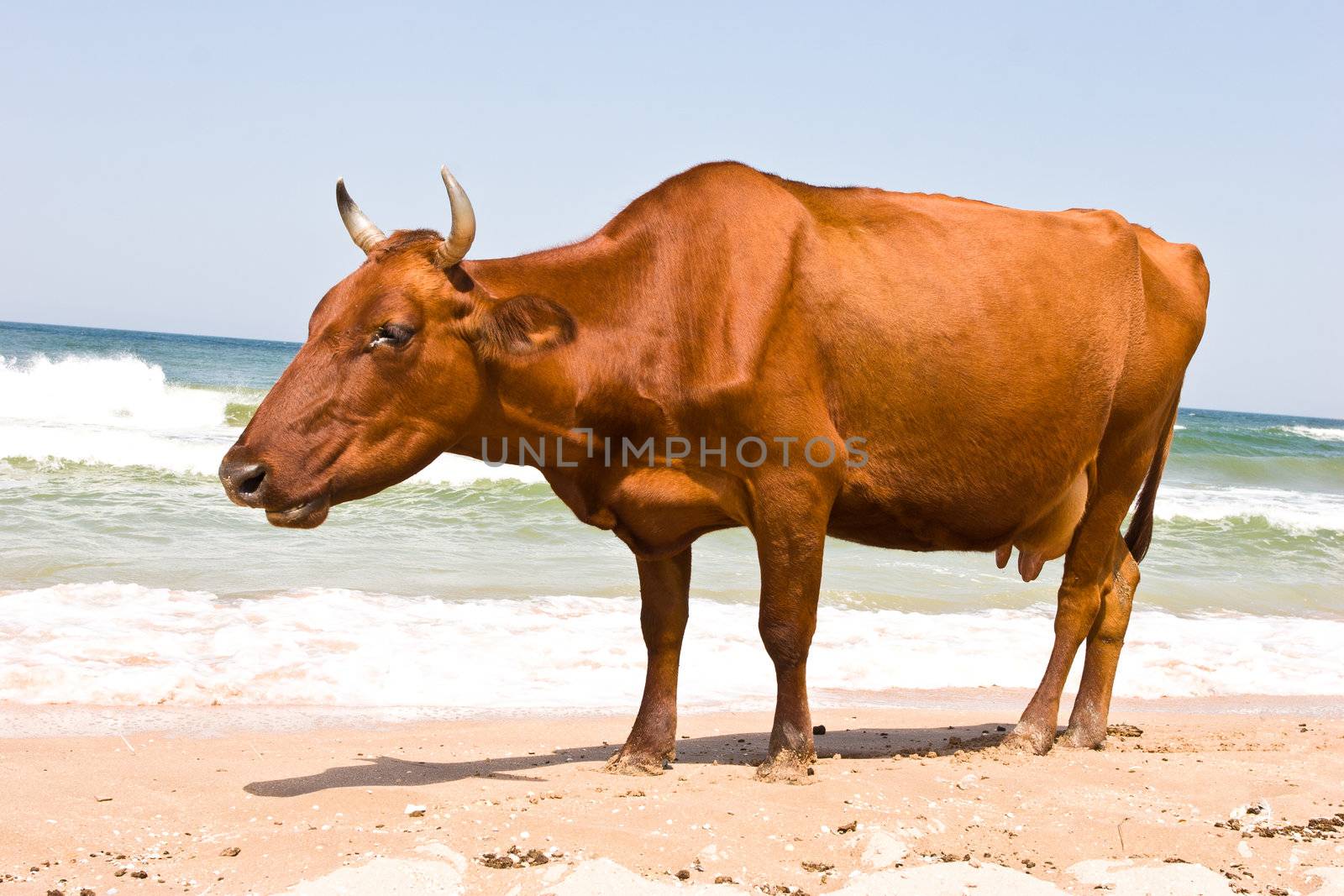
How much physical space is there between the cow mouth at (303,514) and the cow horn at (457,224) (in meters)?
0.85

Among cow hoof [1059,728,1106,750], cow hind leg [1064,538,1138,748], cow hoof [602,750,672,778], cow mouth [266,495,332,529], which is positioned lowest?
cow hoof [602,750,672,778]

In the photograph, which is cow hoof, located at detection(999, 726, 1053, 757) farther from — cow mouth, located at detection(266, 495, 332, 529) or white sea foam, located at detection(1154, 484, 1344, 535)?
white sea foam, located at detection(1154, 484, 1344, 535)

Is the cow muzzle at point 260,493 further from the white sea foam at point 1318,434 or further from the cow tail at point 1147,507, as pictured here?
the white sea foam at point 1318,434

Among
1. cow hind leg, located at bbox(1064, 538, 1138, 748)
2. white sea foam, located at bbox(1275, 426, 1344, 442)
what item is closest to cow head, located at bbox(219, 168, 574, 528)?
cow hind leg, located at bbox(1064, 538, 1138, 748)

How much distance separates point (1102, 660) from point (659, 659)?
2066mm

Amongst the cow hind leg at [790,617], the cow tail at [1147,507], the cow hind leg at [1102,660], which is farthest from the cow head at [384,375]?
the cow tail at [1147,507]

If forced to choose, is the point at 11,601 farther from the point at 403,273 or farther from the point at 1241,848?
the point at 1241,848

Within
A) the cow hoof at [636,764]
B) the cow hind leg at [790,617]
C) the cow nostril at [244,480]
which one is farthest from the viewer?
the cow hoof at [636,764]

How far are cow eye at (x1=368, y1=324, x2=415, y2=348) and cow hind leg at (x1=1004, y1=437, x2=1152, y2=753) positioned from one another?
9.49ft

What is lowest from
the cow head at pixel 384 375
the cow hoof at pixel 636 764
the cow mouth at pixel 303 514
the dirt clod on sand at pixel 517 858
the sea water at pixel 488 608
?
the sea water at pixel 488 608

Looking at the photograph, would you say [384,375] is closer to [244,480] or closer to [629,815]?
[244,480]

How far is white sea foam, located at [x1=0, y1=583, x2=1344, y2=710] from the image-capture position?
611cm

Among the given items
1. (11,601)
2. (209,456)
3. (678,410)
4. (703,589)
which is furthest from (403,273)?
(209,456)

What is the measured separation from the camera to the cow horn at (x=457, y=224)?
379cm
